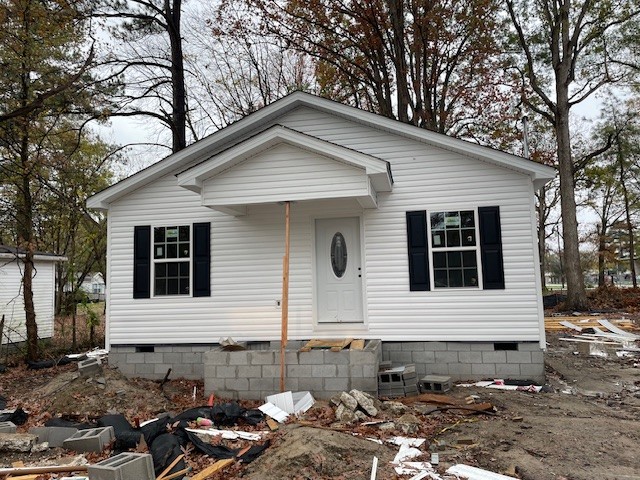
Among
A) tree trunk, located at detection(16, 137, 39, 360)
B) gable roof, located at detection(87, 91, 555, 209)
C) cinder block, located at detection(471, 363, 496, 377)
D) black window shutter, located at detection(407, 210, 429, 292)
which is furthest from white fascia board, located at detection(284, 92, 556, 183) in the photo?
tree trunk, located at detection(16, 137, 39, 360)

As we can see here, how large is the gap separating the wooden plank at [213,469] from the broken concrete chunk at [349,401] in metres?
1.74

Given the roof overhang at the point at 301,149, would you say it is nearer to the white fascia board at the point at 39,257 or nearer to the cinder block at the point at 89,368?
the cinder block at the point at 89,368

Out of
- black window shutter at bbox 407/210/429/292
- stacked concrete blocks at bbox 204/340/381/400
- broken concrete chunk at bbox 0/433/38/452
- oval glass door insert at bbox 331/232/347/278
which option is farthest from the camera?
oval glass door insert at bbox 331/232/347/278

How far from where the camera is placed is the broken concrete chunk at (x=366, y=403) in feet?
18.0

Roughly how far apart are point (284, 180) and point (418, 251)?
107 inches

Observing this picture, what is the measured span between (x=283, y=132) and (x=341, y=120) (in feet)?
5.86

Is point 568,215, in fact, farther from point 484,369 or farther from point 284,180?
point 284,180

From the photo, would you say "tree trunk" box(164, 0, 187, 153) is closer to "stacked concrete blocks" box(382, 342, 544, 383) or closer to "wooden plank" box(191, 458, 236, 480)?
"stacked concrete blocks" box(382, 342, 544, 383)

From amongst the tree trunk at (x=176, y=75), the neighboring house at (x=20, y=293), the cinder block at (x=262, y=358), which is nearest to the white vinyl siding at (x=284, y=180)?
the cinder block at (x=262, y=358)

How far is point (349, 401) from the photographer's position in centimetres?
559

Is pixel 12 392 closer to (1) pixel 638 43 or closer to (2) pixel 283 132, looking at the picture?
(2) pixel 283 132

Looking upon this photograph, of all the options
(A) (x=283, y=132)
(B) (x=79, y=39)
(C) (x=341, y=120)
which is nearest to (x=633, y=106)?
(C) (x=341, y=120)

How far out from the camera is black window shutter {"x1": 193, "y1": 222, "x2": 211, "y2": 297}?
8.48m

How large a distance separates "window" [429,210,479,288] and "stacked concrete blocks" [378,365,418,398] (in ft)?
5.98
